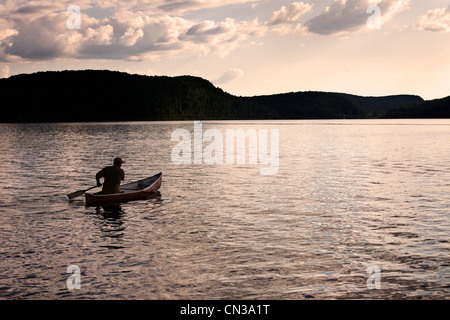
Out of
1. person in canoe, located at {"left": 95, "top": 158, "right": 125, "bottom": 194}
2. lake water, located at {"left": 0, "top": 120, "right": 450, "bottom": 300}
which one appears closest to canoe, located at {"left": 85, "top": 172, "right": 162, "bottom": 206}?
person in canoe, located at {"left": 95, "top": 158, "right": 125, "bottom": 194}

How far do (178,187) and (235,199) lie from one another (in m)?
6.37

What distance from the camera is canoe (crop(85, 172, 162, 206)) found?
22.5 m

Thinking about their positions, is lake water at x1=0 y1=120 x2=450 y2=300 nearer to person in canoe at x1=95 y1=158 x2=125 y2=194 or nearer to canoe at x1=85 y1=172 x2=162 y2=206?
canoe at x1=85 y1=172 x2=162 y2=206

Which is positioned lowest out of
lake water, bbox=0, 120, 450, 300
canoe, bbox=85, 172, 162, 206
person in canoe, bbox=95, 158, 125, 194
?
lake water, bbox=0, 120, 450, 300

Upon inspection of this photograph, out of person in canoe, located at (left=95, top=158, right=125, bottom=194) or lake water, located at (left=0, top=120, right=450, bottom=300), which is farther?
person in canoe, located at (left=95, top=158, right=125, bottom=194)

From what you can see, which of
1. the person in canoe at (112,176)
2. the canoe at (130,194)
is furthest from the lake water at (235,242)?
the person in canoe at (112,176)

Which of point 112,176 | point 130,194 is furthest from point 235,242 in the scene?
point 130,194

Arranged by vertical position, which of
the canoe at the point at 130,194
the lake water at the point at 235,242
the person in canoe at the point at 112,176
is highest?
the person in canoe at the point at 112,176

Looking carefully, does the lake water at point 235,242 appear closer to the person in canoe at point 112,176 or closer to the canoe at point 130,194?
the canoe at point 130,194

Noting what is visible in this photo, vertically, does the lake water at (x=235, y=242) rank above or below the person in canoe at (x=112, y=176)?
below

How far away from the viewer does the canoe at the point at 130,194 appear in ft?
73.7

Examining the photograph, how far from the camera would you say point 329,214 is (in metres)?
20.7

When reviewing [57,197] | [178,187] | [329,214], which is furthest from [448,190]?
[57,197]
